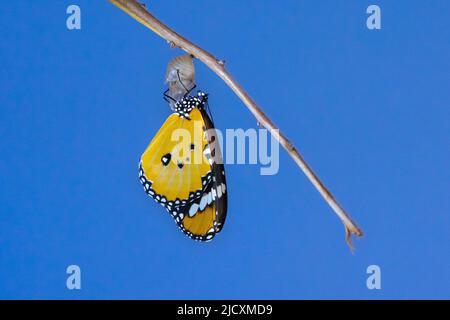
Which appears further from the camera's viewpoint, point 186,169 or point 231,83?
point 186,169

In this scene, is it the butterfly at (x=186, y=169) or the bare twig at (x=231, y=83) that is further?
the butterfly at (x=186, y=169)

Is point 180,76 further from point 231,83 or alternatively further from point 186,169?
point 231,83

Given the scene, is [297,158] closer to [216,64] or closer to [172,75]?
[216,64]

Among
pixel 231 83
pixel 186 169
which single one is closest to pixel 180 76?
pixel 186 169

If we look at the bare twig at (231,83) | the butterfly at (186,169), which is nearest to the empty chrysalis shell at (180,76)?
the butterfly at (186,169)

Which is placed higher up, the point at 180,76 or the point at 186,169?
the point at 180,76

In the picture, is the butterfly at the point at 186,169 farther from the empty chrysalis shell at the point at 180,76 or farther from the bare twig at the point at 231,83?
the bare twig at the point at 231,83
